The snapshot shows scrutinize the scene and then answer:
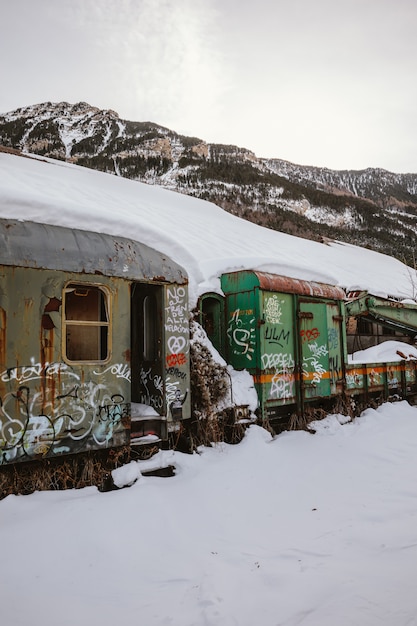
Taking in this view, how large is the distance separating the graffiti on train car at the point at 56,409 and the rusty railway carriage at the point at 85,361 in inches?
0.4

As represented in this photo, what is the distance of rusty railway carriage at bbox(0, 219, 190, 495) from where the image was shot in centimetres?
432

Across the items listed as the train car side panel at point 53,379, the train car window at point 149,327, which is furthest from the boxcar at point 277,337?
the train car side panel at point 53,379

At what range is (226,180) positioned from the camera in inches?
2089

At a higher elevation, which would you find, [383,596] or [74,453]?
[74,453]

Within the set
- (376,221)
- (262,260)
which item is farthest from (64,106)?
(262,260)

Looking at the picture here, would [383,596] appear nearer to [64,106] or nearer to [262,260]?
[262,260]

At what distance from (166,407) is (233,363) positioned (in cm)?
211

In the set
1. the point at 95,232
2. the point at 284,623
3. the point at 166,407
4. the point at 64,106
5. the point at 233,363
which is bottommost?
the point at 284,623

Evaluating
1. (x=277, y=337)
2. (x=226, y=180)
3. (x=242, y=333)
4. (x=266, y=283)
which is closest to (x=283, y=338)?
(x=277, y=337)

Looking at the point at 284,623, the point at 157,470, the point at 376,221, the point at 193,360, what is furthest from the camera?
the point at 376,221

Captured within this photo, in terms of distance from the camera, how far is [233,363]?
24.8ft

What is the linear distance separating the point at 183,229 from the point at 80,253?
1237 centimetres

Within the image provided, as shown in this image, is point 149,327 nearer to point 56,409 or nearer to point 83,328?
point 83,328

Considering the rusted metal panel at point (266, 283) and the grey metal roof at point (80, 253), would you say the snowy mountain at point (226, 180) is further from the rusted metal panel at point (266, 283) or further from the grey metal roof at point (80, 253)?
the grey metal roof at point (80, 253)
